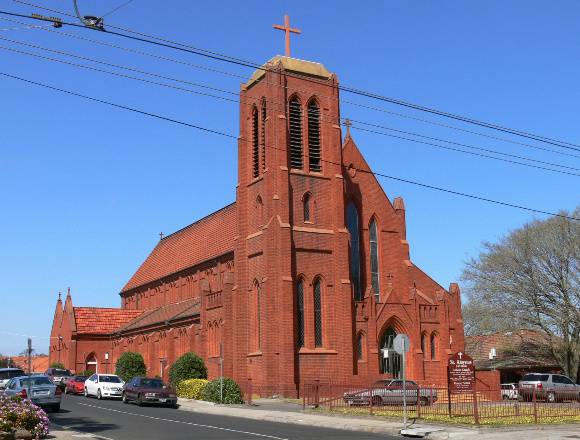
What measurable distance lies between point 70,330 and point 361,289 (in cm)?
3633

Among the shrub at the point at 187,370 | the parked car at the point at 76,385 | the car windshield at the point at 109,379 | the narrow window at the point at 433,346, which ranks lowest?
the parked car at the point at 76,385

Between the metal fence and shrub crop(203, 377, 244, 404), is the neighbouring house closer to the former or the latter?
the metal fence

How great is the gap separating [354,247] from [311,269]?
535 centimetres

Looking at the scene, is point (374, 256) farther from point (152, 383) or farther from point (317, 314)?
point (152, 383)

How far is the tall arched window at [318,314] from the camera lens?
41.0 m

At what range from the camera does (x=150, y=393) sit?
35.5 m

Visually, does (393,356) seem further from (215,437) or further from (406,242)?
(215,437)

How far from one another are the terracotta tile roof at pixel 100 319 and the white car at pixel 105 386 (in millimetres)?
27797

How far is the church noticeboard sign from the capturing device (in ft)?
81.4

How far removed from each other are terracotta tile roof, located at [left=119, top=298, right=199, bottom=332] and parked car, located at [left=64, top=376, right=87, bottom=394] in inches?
341

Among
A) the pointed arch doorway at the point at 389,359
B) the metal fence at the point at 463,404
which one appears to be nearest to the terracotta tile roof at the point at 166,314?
the pointed arch doorway at the point at 389,359

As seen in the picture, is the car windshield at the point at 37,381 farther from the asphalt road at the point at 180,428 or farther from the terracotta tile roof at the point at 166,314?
the terracotta tile roof at the point at 166,314

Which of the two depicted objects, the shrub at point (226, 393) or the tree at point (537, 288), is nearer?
the shrub at point (226, 393)

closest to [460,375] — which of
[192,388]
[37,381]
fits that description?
[37,381]
